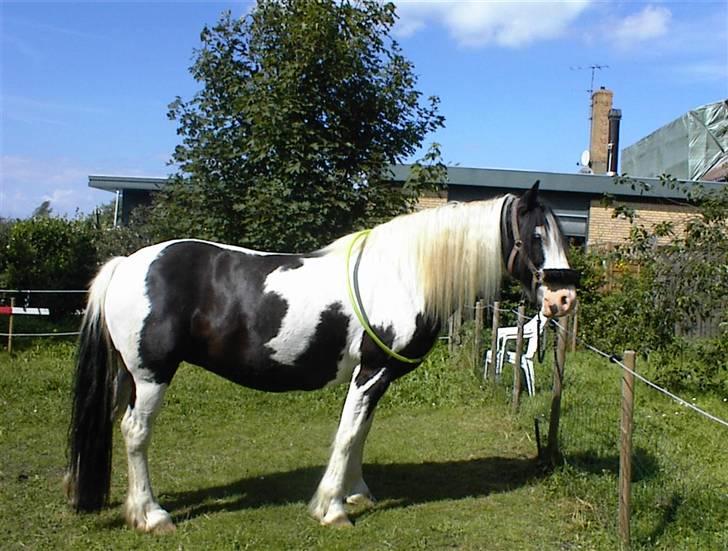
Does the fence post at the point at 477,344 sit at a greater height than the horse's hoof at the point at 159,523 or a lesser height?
greater

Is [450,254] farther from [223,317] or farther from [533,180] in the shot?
[533,180]

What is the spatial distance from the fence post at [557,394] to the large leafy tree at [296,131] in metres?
3.71

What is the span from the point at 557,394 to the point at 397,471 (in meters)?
1.31

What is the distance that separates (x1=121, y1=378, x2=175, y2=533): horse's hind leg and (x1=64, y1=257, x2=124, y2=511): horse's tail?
21cm

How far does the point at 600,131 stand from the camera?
2100 cm

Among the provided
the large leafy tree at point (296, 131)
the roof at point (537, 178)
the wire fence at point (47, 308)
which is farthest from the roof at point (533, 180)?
the wire fence at point (47, 308)

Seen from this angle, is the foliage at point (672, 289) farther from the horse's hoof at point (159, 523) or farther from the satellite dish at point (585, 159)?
the satellite dish at point (585, 159)

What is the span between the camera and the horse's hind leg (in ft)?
12.8

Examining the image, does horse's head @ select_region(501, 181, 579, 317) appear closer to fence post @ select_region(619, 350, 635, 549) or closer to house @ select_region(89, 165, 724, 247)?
fence post @ select_region(619, 350, 635, 549)

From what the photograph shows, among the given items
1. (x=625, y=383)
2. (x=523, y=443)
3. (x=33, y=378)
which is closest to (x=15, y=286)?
(x=33, y=378)

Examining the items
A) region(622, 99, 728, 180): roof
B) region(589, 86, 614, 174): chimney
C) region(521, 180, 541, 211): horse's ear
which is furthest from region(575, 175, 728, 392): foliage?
region(589, 86, 614, 174): chimney

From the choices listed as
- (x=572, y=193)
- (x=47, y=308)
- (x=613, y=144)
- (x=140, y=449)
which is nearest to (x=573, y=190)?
(x=572, y=193)

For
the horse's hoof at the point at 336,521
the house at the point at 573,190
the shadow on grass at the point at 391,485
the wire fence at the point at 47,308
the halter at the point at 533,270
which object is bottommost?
the shadow on grass at the point at 391,485

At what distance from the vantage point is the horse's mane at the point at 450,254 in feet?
13.2
